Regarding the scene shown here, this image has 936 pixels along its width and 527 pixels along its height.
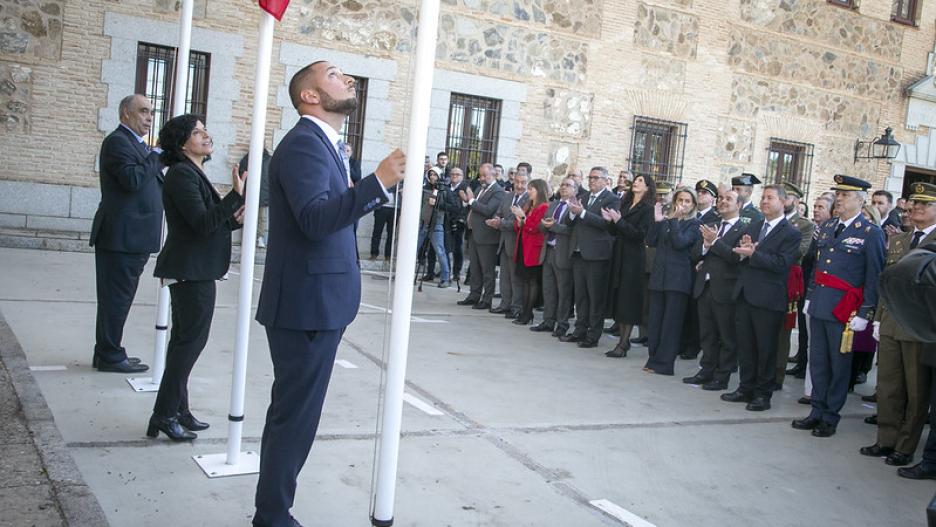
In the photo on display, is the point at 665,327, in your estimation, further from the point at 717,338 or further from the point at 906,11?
the point at 906,11

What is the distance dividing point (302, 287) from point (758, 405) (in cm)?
487

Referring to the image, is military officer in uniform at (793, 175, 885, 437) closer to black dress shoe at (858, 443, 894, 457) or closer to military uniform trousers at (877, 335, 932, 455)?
military uniform trousers at (877, 335, 932, 455)

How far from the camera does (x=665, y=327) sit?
26.2 ft

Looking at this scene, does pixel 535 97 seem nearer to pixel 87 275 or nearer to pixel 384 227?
pixel 384 227

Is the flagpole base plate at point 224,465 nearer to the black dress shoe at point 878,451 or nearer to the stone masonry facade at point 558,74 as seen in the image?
the black dress shoe at point 878,451

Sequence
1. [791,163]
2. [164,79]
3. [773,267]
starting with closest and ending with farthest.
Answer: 1. [773,267]
2. [164,79]
3. [791,163]

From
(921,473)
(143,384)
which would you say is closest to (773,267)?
(921,473)

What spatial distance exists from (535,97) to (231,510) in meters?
13.4

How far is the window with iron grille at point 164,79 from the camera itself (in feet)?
44.7

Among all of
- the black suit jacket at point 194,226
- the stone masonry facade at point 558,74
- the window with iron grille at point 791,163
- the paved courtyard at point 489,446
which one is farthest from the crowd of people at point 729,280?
the window with iron grille at point 791,163

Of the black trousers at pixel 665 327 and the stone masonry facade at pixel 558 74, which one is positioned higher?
the stone masonry facade at pixel 558 74

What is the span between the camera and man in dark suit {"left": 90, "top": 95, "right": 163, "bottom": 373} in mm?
5816

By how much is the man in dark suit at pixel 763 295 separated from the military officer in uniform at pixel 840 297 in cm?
41

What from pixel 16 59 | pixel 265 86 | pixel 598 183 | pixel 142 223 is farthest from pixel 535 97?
pixel 265 86
